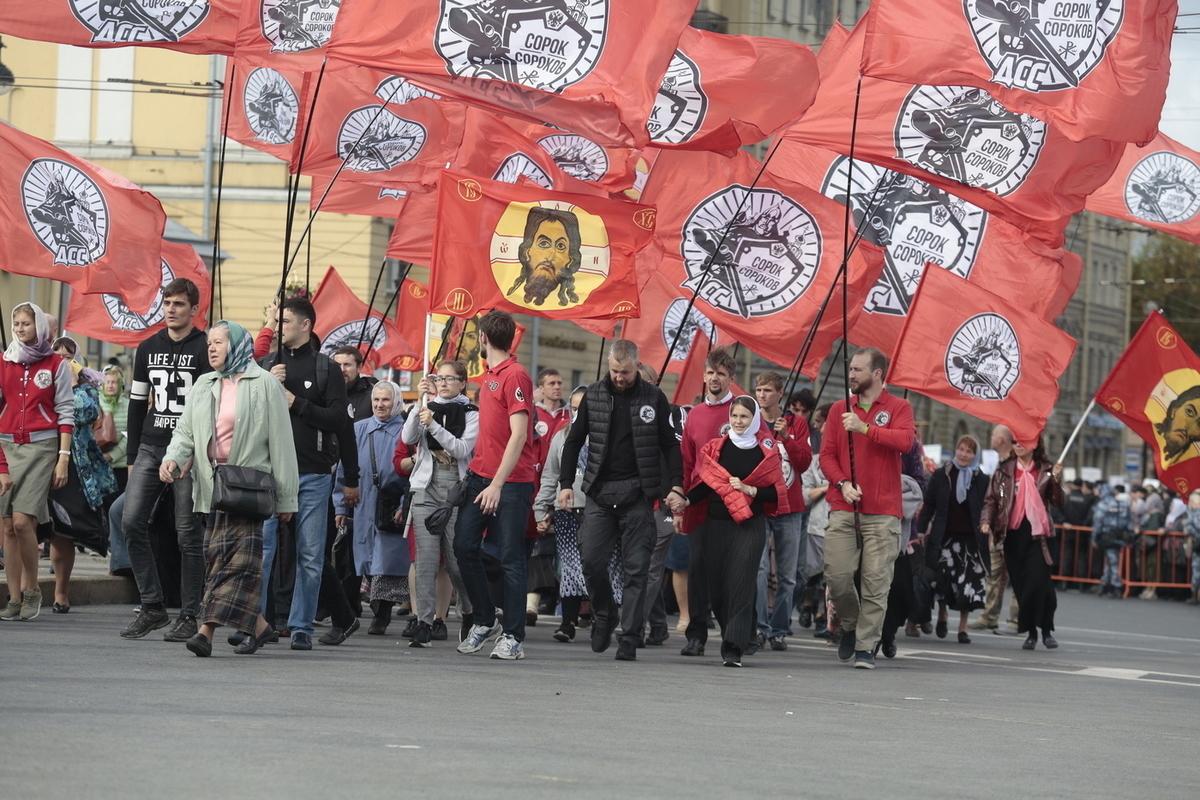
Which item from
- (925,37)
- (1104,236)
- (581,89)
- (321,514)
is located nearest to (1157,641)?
(925,37)

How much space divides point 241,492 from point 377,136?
8.32 m

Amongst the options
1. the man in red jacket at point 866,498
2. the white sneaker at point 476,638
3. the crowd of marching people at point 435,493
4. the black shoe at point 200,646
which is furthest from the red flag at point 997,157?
the black shoe at point 200,646

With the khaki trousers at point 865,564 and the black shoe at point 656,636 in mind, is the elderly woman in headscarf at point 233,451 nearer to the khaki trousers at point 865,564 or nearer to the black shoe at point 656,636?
the khaki trousers at point 865,564

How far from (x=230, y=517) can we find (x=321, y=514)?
81 centimetres

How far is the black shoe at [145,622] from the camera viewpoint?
36.5 feet

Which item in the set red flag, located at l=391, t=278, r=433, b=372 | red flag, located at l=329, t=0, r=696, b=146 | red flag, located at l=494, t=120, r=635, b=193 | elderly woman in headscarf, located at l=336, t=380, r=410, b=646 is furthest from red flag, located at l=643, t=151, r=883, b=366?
red flag, located at l=391, t=278, r=433, b=372

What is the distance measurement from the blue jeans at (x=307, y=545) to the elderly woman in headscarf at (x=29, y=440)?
1840 millimetres

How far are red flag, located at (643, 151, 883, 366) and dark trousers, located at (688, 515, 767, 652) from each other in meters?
4.54

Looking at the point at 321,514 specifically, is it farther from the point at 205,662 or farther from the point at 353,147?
the point at 353,147

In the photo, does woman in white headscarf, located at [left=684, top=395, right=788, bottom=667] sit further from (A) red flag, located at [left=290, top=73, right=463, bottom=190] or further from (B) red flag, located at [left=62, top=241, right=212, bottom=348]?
(B) red flag, located at [left=62, top=241, right=212, bottom=348]

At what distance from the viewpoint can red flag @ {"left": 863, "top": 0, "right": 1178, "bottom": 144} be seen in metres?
13.5

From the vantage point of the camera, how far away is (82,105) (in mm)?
46531

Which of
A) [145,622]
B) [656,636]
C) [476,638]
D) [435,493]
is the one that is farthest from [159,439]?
[656,636]

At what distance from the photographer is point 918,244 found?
18.3 m
